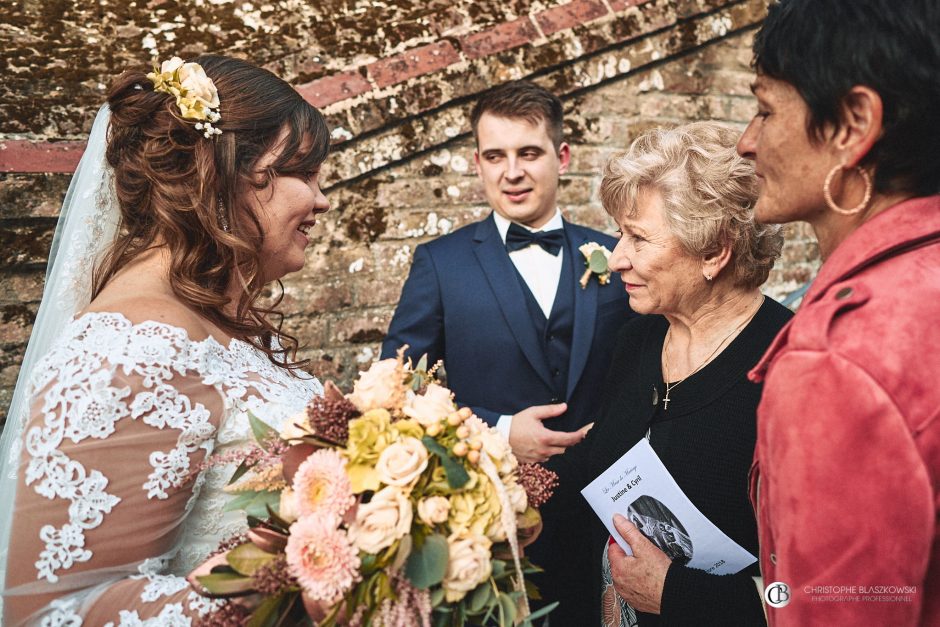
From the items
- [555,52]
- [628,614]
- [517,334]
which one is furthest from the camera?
[555,52]

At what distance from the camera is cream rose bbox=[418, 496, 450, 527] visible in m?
1.44

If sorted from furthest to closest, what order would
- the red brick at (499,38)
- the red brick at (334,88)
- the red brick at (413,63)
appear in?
1. the red brick at (499,38)
2. the red brick at (413,63)
3. the red brick at (334,88)

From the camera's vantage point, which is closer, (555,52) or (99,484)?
(99,484)

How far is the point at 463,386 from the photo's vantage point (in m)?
3.36

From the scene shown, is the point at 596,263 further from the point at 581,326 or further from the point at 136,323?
the point at 136,323

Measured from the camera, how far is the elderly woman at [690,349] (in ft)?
6.66

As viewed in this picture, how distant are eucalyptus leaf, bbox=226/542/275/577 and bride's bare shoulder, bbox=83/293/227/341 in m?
0.63

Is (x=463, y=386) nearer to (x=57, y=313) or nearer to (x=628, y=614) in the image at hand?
(x=628, y=614)

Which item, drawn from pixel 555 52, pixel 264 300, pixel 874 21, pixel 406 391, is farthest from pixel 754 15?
pixel 406 391

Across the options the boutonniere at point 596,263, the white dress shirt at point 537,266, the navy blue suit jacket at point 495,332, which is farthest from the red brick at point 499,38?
the boutonniere at point 596,263

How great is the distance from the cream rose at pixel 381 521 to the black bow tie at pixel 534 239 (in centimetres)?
214

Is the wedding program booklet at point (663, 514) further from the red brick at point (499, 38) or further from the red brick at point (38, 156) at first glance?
the red brick at point (499, 38)

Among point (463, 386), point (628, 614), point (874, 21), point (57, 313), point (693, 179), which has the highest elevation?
point (874, 21)

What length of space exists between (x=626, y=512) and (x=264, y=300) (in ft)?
6.86
